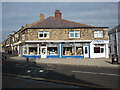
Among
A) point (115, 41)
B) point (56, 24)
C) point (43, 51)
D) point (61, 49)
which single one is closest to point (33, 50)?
point (43, 51)

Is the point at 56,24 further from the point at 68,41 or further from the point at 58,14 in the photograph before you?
the point at 58,14

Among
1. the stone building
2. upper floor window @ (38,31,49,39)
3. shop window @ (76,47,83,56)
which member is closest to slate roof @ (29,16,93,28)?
the stone building

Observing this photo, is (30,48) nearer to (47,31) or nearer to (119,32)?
(47,31)

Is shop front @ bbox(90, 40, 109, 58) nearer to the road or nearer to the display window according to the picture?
the display window

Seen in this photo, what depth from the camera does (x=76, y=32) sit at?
78.8ft

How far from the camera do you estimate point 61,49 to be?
23828mm

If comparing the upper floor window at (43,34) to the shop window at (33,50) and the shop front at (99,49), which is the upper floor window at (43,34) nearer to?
the shop window at (33,50)

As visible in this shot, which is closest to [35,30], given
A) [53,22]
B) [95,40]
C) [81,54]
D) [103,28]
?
[53,22]

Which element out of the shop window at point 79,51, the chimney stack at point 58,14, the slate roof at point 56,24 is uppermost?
the chimney stack at point 58,14

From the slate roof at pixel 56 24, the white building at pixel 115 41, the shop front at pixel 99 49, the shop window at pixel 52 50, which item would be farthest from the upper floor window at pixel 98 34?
the shop window at pixel 52 50

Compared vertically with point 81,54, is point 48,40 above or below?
above

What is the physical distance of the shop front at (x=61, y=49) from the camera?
77.8 ft

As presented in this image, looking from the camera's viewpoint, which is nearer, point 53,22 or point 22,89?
point 22,89

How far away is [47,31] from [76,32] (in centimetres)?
586
